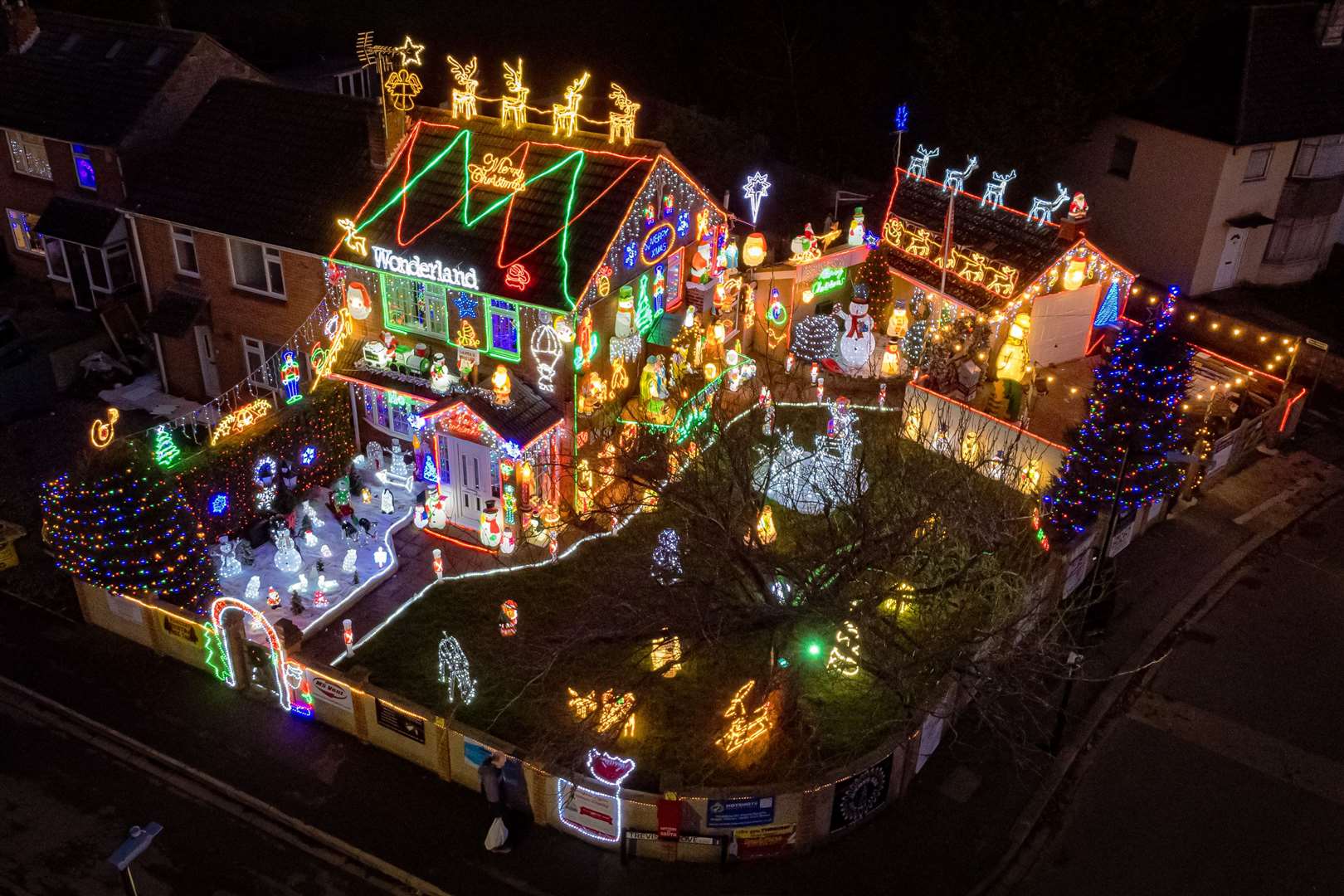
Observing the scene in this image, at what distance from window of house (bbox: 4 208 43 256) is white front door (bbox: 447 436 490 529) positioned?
20.3 m

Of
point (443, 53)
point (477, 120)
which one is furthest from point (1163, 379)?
point (443, 53)

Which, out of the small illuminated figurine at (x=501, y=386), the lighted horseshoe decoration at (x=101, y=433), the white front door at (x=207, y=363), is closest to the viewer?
the lighted horseshoe decoration at (x=101, y=433)

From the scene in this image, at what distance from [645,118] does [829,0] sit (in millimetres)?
9739

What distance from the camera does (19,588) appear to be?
2408 cm

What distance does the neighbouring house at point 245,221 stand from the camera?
1107 inches

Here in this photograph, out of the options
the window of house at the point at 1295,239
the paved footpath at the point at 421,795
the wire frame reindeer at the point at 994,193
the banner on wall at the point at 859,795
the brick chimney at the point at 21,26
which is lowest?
the paved footpath at the point at 421,795

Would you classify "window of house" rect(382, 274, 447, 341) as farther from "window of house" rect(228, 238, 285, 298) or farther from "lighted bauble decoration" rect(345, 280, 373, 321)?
"window of house" rect(228, 238, 285, 298)

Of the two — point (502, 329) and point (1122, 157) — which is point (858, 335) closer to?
point (502, 329)

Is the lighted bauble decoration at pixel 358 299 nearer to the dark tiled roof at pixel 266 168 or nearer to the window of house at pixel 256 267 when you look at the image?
the dark tiled roof at pixel 266 168

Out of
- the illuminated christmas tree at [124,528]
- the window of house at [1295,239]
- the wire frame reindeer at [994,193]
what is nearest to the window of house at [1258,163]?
the window of house at [1295,239]

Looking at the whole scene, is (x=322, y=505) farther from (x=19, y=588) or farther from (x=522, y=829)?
(x=522, y=829)

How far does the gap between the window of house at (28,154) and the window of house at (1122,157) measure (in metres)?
36.3

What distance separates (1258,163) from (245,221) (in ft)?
109

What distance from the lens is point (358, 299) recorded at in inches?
1065
